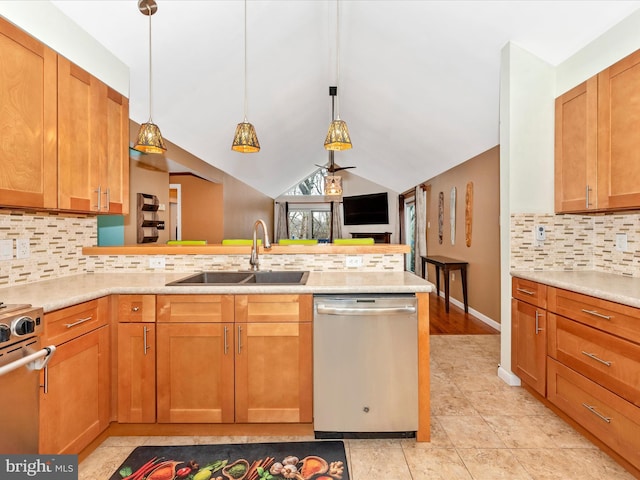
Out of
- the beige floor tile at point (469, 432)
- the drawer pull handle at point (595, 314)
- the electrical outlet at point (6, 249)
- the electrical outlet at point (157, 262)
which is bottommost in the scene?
the beige floor tile at point (469, 432)

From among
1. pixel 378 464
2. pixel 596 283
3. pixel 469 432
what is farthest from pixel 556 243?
pixel 378 464

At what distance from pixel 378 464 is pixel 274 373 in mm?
702

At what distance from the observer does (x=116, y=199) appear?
7.92 feet

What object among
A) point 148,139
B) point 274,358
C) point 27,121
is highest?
point 148,139

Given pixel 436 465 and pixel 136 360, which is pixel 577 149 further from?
pixel 136 360

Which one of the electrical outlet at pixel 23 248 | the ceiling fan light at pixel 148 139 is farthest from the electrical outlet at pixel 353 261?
the electrical outlet at pixel 23 248

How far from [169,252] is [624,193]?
293 cm

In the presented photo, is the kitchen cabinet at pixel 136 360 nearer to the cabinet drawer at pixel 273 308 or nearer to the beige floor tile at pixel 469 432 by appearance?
the cabinet drawer at pixel 273 308

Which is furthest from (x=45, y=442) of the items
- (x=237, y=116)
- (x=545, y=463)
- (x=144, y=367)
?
(x=237, y=116)

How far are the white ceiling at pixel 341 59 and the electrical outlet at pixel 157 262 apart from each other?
1.51 metres

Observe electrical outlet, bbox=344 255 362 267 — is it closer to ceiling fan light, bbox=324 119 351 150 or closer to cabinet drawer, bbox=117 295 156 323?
ceiling fan light, bbox=324 119 351 150

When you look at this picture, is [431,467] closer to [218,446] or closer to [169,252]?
[218,446]

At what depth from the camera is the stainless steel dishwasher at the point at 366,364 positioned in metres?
1.91

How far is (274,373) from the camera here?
1965 mm
